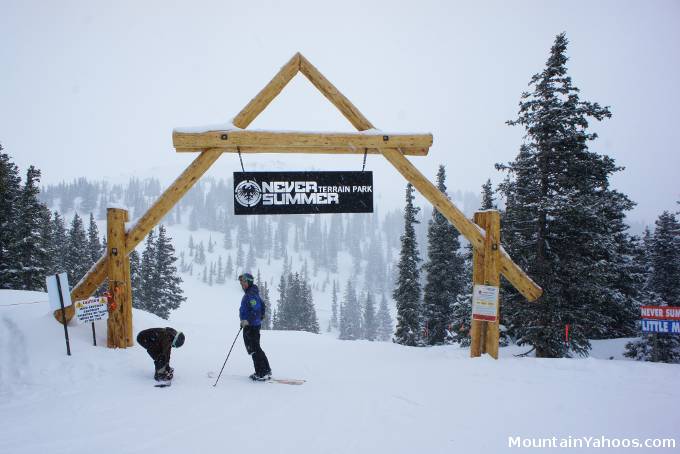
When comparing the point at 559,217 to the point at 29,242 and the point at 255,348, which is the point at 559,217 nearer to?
the point at 255,348

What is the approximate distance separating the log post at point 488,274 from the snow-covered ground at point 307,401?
0.42m

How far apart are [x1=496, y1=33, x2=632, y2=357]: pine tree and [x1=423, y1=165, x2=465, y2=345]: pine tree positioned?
11.6m

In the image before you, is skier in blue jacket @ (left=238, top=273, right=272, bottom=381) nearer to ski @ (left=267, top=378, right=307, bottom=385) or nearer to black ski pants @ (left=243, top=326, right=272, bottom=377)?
black ski pants @ (left=243, top=326, right=272, bottom=377)

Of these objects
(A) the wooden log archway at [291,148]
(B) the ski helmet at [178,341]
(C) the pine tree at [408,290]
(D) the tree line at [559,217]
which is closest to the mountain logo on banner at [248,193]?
(A) the wooden log archway at [291,148]

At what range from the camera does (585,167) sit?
11.4 metres

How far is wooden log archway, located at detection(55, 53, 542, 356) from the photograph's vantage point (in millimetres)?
6953

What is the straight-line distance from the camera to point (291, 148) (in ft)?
24.5

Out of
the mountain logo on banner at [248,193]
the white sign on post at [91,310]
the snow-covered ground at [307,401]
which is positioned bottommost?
the snow-covered ground at [307,401]

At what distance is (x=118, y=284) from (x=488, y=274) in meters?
7.14

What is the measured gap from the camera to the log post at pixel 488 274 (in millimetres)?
7453

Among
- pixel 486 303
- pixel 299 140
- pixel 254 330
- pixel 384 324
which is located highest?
pixel 299 140

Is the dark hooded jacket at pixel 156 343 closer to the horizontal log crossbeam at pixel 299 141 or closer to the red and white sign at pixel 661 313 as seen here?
the horizontal log crossbeam at pixel 299 141

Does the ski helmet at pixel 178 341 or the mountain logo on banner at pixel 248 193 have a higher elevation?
the mountain logo on banner at pixel 248 193

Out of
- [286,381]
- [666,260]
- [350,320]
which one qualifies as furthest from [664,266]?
[350,320]
